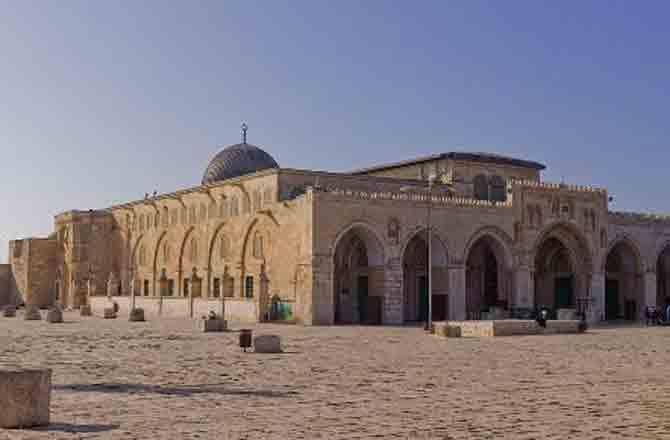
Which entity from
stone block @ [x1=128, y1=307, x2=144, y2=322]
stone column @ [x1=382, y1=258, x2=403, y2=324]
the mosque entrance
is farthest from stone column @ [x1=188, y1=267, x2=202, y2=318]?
the mosque entrance

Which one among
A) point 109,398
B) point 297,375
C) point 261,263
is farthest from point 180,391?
point 261,263

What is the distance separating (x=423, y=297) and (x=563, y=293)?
8979mm

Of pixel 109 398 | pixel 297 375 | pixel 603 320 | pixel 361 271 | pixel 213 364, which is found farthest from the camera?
pixel 603 320

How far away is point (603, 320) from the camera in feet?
149

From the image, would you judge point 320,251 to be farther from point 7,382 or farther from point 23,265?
point 23,265

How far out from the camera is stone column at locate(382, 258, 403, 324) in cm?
3875

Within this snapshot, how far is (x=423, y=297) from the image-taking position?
144ft

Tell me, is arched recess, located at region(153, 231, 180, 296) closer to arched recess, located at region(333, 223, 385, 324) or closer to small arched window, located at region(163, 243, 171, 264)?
small arched window, located at region(163, 243, 171, 264)

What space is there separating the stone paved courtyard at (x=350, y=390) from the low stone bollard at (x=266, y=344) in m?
0.45

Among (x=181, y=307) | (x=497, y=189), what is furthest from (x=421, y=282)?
(x=181, y=307)

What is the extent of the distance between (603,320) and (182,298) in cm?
2228

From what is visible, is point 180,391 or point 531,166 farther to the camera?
point 531,166

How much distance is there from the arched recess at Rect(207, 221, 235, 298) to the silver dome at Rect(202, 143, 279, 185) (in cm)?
542

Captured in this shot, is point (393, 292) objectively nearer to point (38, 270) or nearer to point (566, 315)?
point (566, 315)
